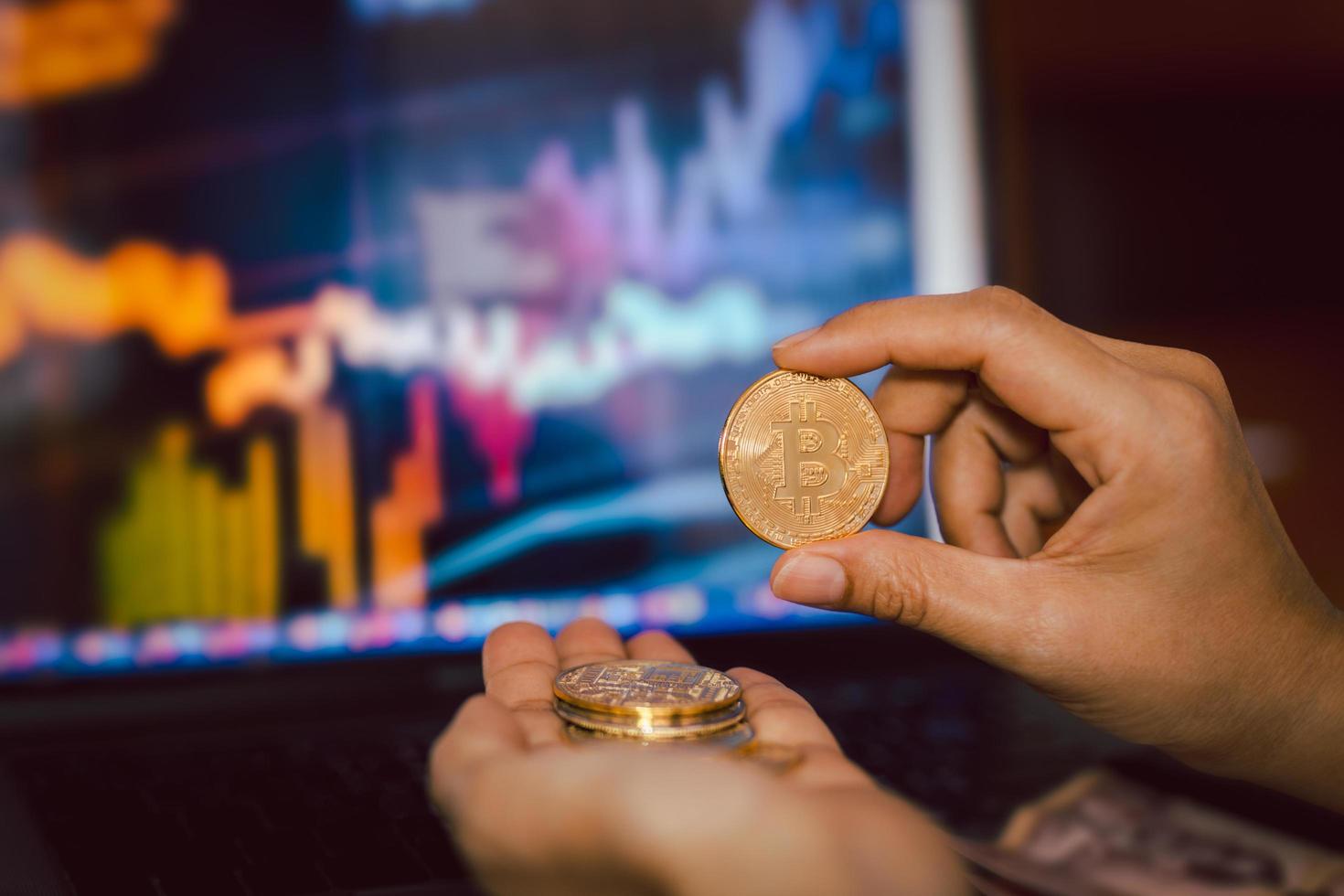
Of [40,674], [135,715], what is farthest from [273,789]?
[40,674]

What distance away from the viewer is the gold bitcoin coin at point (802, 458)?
3.01ft

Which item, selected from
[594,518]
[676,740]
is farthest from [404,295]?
[676,740]

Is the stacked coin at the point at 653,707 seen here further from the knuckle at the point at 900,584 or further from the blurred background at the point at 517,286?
the blurred background at the point at 517,286

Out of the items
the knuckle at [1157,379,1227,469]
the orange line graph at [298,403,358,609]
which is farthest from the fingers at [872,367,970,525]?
the orange line graph at [298,403,358,609]

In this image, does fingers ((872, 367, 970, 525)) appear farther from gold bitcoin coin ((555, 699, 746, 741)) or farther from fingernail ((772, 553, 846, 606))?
gold bitcoin coin ((555, 699, 746, 741))

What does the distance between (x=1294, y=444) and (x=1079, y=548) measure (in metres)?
0.98

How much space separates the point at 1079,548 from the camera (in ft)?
2.65

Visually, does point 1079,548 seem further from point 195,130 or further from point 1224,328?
point 195,130

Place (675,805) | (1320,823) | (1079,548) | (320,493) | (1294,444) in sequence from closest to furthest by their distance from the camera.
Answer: (675,805), (1079,548), (1320,823), (320,493), (1294,444)

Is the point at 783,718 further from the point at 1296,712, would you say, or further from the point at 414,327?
the point at 414,327

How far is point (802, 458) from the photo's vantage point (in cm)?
93

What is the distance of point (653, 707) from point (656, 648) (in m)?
0.26

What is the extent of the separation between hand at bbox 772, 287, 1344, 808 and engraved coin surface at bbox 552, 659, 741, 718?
11 cm

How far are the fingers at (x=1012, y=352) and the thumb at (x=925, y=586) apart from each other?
14 cm
